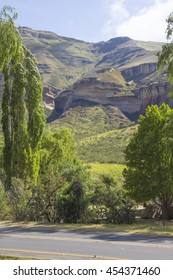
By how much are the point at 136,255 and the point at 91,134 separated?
4387 inches

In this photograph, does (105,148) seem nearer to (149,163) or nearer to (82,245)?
(149,163)

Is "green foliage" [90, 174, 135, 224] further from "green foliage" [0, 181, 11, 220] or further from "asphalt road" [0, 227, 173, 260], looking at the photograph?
"green foliage" [0, 181, 11, 220]

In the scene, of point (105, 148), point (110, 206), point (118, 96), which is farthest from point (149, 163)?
point (118, 96)

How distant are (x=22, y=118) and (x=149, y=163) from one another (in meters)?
9.21

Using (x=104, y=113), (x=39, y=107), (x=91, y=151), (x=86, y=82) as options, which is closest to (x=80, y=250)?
(x=39, y=107)

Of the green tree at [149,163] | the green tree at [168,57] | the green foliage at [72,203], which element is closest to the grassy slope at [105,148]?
the green tree at [149,163]

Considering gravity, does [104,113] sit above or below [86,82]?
below

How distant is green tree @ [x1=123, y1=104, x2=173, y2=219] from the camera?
2445 cm

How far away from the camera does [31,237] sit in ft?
50.4

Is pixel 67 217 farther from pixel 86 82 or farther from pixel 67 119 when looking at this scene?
pixel 86 82

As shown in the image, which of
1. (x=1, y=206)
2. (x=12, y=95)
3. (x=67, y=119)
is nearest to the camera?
(x=1, y=206)

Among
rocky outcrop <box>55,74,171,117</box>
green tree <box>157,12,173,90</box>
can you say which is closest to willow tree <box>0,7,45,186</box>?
green tree <box>157,12,173,90</box>

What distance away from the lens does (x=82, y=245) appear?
13.4 m

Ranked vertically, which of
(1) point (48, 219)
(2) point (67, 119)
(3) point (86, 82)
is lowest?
(1) point (48, 219)
